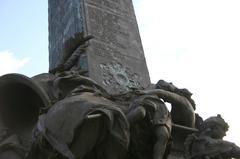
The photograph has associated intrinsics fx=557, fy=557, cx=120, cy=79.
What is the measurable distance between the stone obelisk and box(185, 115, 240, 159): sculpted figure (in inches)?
59.6

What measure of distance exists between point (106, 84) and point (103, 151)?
Result: 229 cm

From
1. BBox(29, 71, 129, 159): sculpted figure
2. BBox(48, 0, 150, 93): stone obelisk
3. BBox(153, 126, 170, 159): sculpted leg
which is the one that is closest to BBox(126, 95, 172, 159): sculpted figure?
BBox(153, 126, 170, 159): sculpted leg

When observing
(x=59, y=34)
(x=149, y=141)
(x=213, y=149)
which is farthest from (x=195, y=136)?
(x=59, y=34)

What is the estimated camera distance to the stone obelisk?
7016mm

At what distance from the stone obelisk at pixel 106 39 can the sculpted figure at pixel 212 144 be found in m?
1.51

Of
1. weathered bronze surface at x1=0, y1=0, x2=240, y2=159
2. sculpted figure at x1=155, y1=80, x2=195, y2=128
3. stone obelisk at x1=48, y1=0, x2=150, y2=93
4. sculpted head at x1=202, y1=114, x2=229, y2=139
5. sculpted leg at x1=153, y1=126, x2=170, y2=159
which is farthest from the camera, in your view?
stone obelisk at x1=48, y1=0, x2=150, y2=93

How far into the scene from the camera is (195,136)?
559 cm

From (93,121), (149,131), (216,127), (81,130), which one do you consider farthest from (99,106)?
(216,127)

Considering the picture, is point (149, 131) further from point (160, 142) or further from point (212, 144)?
point (212, 144)

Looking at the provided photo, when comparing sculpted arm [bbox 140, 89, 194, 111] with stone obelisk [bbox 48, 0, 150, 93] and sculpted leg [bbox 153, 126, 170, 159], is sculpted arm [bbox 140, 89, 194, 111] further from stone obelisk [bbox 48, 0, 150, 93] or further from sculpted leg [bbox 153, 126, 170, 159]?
stone obelisk [bbox 48, 0, 150, 93]

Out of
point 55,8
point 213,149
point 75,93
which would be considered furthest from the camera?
point 55,8

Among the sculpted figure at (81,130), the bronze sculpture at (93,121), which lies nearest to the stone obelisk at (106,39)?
the bronze sculpture at (93,121)

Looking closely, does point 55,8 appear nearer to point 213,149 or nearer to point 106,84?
point 106,84

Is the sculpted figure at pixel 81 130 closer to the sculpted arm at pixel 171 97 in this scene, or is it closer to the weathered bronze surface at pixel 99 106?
the weathered bronze surface at pixel 99 106
